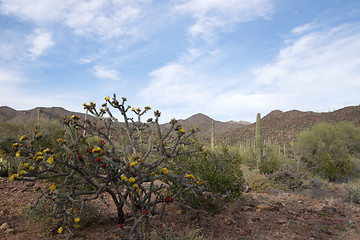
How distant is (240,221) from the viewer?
564cm

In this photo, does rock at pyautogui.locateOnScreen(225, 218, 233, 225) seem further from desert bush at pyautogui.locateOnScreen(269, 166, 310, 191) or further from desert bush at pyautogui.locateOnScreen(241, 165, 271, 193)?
desert bush at pyautogui.locateOnScreen(269, 166, 310, 191)

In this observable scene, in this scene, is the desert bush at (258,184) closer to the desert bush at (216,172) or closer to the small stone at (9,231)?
the desert bush at (216,172)

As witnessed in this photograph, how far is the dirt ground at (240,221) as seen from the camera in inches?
171

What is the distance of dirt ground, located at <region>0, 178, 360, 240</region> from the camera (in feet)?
14.2

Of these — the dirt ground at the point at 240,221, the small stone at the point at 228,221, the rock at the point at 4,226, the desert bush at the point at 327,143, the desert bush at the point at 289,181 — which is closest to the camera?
the rock at the point at 4,226

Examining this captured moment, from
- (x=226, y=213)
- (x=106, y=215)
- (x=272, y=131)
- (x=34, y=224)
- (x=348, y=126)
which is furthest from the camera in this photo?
(x=272, y=131)

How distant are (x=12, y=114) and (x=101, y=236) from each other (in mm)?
66731

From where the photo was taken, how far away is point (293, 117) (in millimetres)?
52312

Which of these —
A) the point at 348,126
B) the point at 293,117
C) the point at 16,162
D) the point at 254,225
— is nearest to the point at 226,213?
the point at 254,225

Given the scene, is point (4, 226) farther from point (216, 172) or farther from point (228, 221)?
point (228, 221)

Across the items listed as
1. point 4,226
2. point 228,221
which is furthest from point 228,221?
point 4,226

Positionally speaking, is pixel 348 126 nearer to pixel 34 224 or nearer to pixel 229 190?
pixel 229 190

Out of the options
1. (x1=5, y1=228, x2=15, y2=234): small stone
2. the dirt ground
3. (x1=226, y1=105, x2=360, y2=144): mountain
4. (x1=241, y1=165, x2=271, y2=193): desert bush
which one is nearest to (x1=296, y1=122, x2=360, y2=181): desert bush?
(x1=241, y1=165, x2=271, y2=193): desert bush

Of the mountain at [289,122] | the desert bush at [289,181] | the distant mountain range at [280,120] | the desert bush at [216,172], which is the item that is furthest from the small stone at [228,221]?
the mountain at [289,122]
